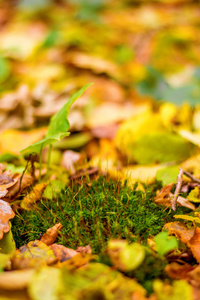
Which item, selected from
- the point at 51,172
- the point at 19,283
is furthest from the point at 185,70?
the point at 19,283

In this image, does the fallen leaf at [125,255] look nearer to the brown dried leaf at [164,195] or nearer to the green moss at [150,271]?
the green moss at [150,271]

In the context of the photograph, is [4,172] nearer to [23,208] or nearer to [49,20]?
[23,208]

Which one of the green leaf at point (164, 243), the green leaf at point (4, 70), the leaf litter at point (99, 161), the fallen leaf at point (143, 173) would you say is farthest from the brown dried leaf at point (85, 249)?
the green leaf at point (4, 70)

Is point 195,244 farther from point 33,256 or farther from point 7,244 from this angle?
point 7,244

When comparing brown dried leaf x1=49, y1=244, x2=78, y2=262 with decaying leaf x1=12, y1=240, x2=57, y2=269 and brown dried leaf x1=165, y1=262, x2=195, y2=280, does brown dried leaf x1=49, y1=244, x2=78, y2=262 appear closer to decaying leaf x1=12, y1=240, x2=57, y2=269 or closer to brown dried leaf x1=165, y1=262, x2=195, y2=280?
decaying leaf x1=12, y1=240, x2=57, y2=269

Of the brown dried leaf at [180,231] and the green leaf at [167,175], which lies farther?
the green leaf at [167,175]

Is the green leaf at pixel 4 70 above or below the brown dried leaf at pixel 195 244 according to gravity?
above

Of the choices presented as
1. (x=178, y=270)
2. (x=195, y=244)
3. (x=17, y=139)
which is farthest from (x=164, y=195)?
(x=17, y=139)
